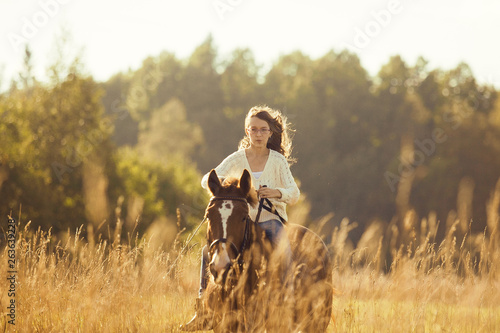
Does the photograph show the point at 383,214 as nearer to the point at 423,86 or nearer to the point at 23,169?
the point at 423,86

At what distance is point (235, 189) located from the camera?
4594mm

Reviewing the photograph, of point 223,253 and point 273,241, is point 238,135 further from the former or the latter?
point 223,253

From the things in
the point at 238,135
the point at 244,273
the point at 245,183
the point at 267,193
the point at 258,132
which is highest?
the point at 238,135

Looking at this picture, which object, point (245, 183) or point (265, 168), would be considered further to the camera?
point (265, 168)

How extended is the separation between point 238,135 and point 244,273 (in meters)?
51.5

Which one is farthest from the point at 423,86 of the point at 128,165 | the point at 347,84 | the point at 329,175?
the point at 128,165

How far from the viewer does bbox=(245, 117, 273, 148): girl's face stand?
19.1ft

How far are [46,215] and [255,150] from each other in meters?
19.4

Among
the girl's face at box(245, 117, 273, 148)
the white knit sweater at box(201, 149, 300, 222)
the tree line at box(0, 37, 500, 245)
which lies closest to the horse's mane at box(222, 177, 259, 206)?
the white knit sweater at box(201, 149, 300, 222)

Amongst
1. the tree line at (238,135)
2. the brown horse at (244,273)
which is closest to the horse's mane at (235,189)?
the brown horse at (244,273)

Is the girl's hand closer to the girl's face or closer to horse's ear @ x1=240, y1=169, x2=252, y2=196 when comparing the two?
horse's ear @ x1=240, y1=169, x2=252, y2=196

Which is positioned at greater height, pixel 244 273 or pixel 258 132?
pixel 258 132

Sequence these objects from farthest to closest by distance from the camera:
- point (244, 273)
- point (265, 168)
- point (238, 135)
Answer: point (238, 135) → point (265, 168) → point (244, 273)

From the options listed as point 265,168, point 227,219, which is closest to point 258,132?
point 265,168
